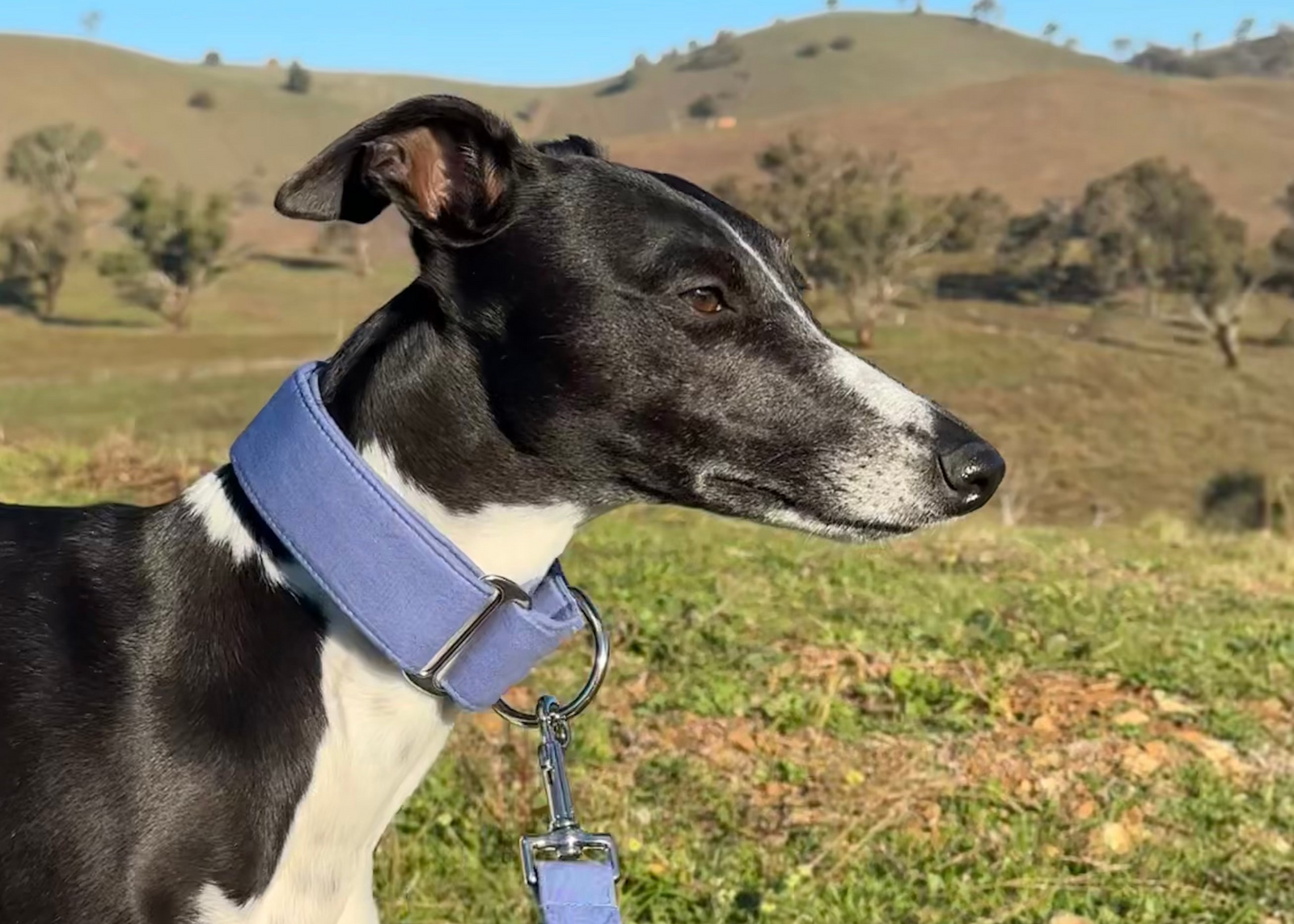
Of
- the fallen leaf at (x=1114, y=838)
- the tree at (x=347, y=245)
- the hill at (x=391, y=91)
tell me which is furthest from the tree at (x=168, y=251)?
the fallen leaf at (x=1114, y=838)

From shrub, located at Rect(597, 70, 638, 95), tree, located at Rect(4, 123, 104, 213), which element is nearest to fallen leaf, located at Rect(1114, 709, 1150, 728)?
tree, located at Rect(4, 123, 104, 213)

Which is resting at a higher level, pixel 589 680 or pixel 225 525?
pixel 225 525

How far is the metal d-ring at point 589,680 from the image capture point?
107 inches

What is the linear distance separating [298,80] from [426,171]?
572 ft

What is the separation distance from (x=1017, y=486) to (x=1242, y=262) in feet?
107

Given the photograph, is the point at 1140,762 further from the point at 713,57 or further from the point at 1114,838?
the point at 713,57

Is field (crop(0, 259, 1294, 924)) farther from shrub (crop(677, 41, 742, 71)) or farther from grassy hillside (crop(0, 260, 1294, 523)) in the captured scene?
shrub (crop(677, 41, 742, 71))

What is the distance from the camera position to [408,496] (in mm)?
2746

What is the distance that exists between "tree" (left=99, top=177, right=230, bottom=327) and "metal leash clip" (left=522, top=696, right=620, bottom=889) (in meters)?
69.2

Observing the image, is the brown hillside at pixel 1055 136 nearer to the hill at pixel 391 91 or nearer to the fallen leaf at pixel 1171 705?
the hill at pixel 391 91

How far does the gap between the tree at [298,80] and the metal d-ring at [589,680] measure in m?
168

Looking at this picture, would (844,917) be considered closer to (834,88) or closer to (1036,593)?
(1036,593)

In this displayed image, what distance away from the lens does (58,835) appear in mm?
2551

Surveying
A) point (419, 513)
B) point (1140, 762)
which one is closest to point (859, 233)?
point (1140, 762)
